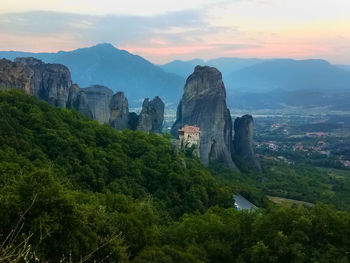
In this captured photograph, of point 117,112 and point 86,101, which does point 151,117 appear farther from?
point 86,101

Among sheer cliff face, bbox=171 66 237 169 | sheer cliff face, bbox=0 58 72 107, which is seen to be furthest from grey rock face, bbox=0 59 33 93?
sheer cliff face, bbox=171 66 237 169

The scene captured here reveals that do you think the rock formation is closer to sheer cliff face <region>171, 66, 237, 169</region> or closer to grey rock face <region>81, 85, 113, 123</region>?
grey rock face <region>81, 85, 113, 123</region>

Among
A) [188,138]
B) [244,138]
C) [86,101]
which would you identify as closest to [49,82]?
[86,101]

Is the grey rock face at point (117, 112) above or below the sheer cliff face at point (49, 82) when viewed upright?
below

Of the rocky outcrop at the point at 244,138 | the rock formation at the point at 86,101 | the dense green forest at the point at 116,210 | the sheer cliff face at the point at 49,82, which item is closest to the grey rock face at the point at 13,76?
the sheer cliff face at the point at 49,82

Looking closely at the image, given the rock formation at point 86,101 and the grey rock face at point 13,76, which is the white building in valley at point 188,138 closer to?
the rock formation at point 86,101

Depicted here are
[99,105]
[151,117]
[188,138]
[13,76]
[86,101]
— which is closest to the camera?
[13,76]

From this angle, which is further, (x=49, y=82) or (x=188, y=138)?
(x=49, y=82)
